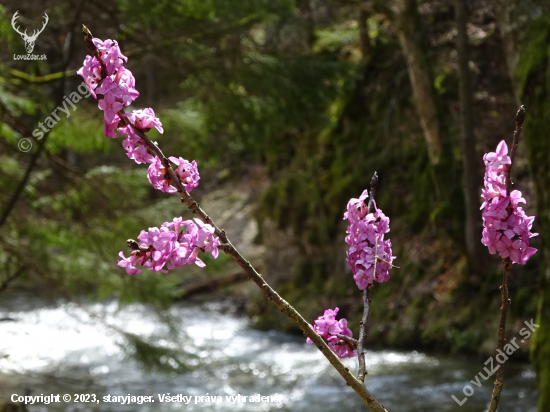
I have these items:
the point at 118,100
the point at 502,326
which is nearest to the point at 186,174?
the point at 118,100

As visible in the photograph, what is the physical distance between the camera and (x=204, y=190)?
44.9 feet

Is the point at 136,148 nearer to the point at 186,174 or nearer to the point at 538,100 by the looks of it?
the point at 186,174

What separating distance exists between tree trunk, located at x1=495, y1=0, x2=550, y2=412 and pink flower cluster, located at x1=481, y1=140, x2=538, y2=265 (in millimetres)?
2320

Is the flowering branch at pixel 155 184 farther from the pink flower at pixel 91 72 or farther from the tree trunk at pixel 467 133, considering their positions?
the tree trunk at pixel 467 133

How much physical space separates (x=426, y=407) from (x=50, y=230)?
12.7ft

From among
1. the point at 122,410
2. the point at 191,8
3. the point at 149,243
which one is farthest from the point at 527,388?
the point at 149,243

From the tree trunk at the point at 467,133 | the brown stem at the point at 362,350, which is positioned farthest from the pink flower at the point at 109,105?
the tree trunk at the point at 467,133

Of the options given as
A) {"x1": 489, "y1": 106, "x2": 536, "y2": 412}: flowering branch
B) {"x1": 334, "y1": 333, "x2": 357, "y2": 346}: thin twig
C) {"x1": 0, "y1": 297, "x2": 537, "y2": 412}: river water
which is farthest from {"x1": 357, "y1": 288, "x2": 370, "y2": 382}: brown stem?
{"x1": 0, "y1": 297, "x2": 537, "y2": 412}: river water

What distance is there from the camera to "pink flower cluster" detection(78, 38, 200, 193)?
0.81m

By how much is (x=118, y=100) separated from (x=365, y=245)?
0.52 m

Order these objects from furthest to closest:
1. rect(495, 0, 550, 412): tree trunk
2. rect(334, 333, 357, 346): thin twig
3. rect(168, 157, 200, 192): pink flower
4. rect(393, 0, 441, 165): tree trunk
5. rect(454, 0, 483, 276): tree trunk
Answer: rect(393, 0, 441, 165): tree trunk < rect(454, 0, 483, 276): tree trunk < rect(495, 0, 550, 412): tree trunk < rect(334, 333, 357, 346): thin twig < rect(168, 157, 200, 192): pink flower

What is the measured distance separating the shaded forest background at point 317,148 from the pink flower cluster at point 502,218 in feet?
7.73

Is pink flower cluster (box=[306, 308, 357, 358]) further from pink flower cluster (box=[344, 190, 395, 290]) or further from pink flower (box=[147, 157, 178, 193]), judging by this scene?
pink flower (box=[147, 157, 178, 193])

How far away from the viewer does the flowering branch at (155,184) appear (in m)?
0.82
